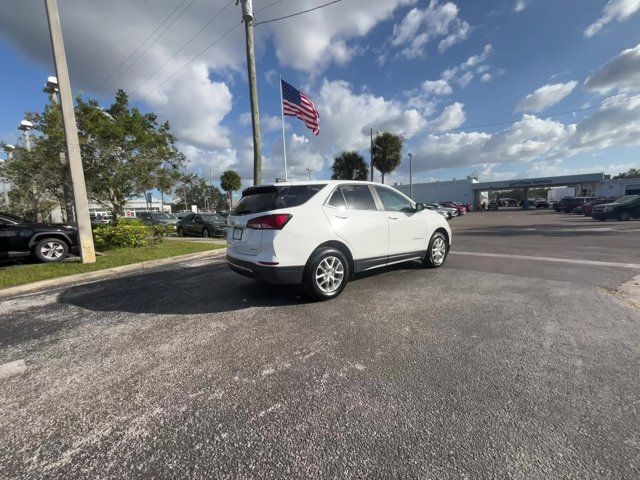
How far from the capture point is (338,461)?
5.13ft

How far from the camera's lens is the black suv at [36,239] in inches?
274

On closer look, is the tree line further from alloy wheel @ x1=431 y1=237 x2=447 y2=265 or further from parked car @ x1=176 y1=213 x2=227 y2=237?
alloy wheel @ x1=431 y1=237 x2=447 y2=265

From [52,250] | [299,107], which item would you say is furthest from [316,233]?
[299,107]

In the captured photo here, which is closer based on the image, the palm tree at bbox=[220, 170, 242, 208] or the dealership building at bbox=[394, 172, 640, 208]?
the palm tree at bbox=[220, 170, 242, 208]

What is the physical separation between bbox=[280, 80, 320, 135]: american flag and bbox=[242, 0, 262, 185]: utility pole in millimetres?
1861

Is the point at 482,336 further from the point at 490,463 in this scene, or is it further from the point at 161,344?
the point at 161,344

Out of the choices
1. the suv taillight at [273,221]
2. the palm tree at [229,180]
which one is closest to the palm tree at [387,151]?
the palm tree at [229,180]

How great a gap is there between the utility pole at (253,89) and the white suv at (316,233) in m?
7.07

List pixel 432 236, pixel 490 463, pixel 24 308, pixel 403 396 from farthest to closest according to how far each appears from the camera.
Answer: pixel 432 236
pixel 24 308
pixel 403 396
pixel 490 463

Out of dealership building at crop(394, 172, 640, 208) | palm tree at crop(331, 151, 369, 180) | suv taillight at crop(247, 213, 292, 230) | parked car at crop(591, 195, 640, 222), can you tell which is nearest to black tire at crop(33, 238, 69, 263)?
suv taillight at crop(247, 213, 292, 230)

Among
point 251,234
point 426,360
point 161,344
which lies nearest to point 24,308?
point 161,344

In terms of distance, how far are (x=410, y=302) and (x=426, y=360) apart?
150 cm

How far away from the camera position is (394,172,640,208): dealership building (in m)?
45.8

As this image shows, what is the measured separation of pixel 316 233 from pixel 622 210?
76.4 ft
